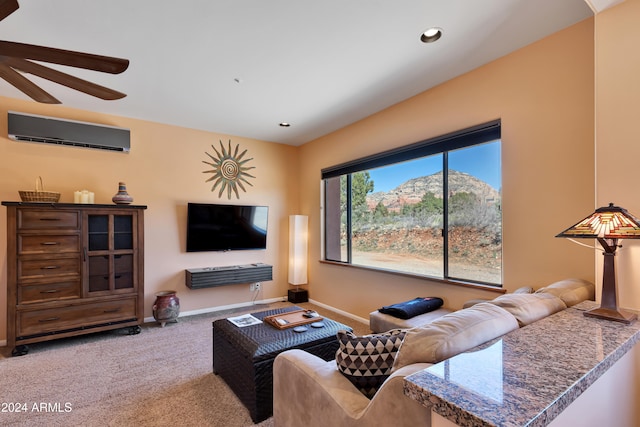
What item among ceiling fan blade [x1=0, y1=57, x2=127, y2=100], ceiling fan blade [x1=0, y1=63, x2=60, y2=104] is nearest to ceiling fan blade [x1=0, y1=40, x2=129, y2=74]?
ceiling fan blade [x1=0, y1=57, x2=127, y2=100]

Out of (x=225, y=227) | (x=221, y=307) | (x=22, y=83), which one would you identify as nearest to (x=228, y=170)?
(x=225, y=227)

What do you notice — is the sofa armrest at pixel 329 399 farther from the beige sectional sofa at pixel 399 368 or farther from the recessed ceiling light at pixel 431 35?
the recessed ceiling light at pixel 431 35

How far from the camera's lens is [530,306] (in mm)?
1474

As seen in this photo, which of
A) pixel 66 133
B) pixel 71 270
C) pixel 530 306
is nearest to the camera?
pixel 530 306

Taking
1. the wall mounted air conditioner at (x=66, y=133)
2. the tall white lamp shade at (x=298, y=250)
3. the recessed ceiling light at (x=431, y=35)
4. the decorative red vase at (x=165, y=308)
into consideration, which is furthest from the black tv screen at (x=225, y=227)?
the recessed ceiling light at (x=431, y=35)

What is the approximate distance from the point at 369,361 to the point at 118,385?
2.38m

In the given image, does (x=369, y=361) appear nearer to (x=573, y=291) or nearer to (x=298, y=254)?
(x=573, y=291)

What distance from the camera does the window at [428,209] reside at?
2.80 m

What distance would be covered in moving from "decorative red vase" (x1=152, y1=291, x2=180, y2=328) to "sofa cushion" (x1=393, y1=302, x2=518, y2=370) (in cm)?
365

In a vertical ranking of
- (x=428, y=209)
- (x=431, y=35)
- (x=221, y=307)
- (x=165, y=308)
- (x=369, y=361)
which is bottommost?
(x=221, y=307)

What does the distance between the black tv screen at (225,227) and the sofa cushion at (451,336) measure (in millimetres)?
3915

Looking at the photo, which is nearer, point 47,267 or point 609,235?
point 609,235

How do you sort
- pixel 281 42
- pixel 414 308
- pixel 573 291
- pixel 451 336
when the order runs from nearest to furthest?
pixel 451 336
pixel 573 291
pixel 281 42
pixel 414 308

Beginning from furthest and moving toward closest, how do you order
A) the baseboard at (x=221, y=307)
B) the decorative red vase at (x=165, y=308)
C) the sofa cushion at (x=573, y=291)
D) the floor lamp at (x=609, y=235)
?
the baseboard at (x=221, y=307), the decorative red vase at (x=165, y=308), the sofa cushion at (x=573, y=291), the floor lamp at (x=609, y=235)
